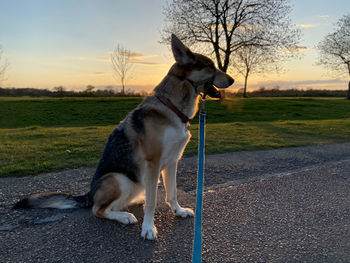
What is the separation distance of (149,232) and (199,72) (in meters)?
1.96

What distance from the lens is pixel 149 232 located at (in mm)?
3141

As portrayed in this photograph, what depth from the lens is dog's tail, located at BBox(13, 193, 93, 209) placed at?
11.9 feet

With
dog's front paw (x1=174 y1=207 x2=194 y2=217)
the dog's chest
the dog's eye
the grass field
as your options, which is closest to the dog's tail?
dog's front paw (x1=174 y1=207 x2=194 y2=217)

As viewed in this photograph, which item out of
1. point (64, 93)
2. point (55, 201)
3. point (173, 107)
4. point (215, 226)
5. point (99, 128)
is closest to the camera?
point (173, 107)

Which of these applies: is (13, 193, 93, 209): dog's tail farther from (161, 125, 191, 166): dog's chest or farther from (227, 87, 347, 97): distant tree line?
(227, 87, 347, 97): distant tree line

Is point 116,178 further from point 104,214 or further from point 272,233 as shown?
point 272,233

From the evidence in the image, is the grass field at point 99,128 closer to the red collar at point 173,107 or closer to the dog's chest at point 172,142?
the dog's chest at point 172,142

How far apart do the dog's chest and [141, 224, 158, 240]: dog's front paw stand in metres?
0.75

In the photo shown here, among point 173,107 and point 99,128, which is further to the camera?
point 99,128

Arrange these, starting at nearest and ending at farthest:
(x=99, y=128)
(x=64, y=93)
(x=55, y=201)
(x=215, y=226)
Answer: (x=215, y=226) < (x=55, y=201) < (x=99, y=128) < (x=64, y=93)

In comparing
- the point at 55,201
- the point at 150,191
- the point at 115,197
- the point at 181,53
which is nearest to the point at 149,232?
the point at 150,191

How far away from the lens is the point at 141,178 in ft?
11.1

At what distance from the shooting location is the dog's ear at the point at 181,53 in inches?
124

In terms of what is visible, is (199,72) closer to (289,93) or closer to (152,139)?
(152,139)
